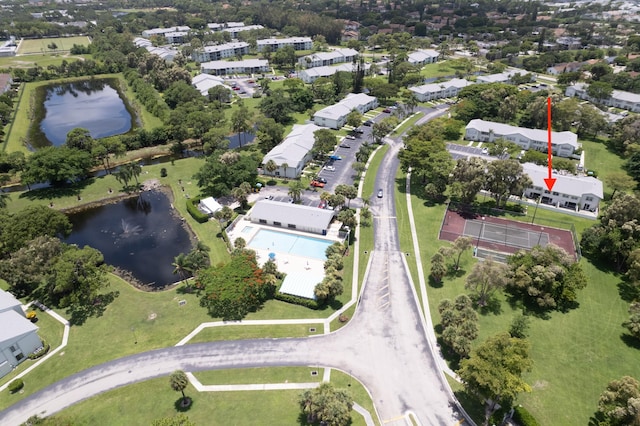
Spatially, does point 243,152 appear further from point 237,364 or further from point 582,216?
point 582,216

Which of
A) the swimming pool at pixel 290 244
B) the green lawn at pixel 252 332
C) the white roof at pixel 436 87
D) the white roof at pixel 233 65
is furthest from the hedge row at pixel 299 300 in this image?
the white roof at pixel 233 65

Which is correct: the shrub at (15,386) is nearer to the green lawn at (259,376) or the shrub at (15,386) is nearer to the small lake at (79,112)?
the green lawn at (259,376)

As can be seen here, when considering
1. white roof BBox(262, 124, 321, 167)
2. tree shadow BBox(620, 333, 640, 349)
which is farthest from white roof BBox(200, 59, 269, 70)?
tree shadow BBox(620, 333, 640, 349)

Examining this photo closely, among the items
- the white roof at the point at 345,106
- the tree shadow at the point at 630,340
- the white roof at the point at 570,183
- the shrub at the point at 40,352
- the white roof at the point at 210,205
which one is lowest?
the shrub at the point at 40,352

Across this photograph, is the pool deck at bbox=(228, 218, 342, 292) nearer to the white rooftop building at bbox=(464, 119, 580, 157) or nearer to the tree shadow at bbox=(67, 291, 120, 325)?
the tree shadow at bbox=(67, 291, 120, 325)

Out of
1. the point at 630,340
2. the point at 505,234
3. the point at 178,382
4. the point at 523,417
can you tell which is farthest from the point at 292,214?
the point at 630,340

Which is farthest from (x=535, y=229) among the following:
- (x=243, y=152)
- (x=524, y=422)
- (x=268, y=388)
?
(x=243, y=152)

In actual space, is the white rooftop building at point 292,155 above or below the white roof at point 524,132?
below

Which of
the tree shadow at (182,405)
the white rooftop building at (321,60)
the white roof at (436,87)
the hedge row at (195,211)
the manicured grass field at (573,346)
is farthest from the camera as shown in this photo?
the white rooftop building at (321,60)
